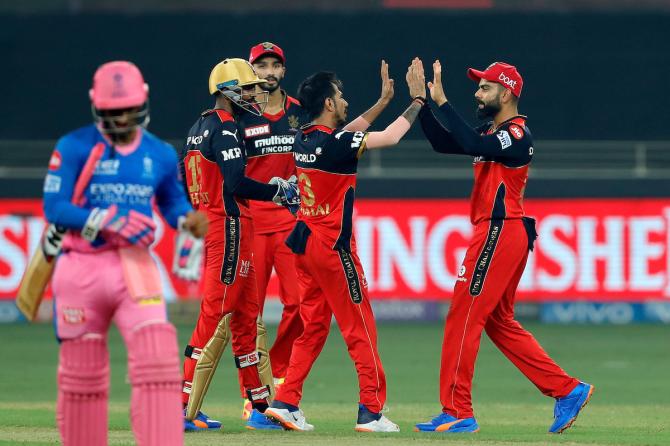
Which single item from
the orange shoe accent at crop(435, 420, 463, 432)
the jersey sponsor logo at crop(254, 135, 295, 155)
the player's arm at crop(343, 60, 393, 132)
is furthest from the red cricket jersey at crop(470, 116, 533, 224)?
the jersey sponsor logo at crop(254, 135, 295, 155)

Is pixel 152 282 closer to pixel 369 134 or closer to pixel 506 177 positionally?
pixel 369 134

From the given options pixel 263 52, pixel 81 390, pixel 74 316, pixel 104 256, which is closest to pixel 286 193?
pixel 263 52

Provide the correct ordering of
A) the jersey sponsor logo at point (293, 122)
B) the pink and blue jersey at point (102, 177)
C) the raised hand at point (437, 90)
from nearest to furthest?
the pink and blue jersey at point (102, 177) → the raised hand at point (437, 90) → the jersey sponsor logo at point (293, 122)

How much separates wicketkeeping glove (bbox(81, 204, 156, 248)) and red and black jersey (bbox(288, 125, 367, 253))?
233cm

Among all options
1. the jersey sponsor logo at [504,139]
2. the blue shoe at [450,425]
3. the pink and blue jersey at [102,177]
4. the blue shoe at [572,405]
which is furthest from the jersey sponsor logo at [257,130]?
the pink and blue jersey at [102,177]

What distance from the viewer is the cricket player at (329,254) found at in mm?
8477

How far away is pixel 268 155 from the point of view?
9.73m

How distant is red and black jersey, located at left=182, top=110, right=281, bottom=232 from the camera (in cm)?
863

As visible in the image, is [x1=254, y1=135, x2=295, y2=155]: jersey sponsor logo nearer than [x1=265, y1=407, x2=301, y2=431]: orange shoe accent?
No

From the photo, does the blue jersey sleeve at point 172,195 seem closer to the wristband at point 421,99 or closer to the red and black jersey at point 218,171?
the red and black jersey at point 218,171

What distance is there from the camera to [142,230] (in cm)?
622

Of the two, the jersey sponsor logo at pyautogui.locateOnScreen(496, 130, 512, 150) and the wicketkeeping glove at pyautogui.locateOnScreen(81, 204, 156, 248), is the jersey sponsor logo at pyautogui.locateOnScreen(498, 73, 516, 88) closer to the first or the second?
the jersey sponsor logo at pyautogui.locateOnScreen(496, 130, 512, 150)

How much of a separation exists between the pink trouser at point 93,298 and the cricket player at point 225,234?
7.97ft

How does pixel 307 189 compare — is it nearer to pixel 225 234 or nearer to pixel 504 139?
pixel 225 234
